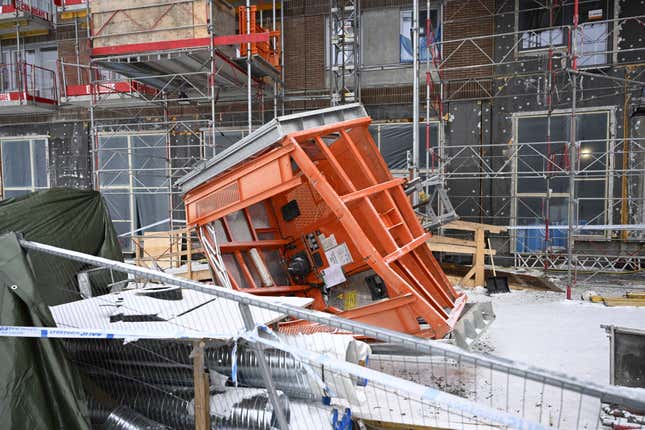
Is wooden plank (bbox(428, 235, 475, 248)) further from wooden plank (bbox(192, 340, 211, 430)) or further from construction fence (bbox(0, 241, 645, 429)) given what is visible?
wooden plank (bbox(192, 340, 211, 430))

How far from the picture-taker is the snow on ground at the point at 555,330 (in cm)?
579

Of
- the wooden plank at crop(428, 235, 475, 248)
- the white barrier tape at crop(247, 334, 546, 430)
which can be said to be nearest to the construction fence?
the white barrier tape at crop(247, 334, 546, 430)

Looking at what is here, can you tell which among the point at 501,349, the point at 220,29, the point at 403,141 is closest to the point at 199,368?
the point at 501,349

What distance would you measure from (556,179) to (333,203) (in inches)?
342

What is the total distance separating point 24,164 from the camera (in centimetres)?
1630

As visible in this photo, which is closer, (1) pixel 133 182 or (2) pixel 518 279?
(2) pixel 518 279

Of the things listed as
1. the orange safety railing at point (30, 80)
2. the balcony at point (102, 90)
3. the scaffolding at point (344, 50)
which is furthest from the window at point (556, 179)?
the orange safety railing at point (30, 80)

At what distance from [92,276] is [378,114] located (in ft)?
30.9

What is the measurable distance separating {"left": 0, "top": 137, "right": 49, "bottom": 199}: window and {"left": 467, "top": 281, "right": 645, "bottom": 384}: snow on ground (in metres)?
14.8

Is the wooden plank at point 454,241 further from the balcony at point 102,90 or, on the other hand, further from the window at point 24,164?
the window at point 24,164

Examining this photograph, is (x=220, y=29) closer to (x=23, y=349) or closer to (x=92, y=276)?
(x=92, y=276)

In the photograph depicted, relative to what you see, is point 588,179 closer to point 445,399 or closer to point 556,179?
point 556,179

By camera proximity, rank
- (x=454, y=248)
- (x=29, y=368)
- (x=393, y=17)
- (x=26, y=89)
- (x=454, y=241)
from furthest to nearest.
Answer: (x=26, y=89) → (x=393, y=17) → (x=454, y=241) → (x=454, y=248) → (x=29, y=368)

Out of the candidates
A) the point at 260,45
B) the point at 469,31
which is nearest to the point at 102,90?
the point at 260,45
